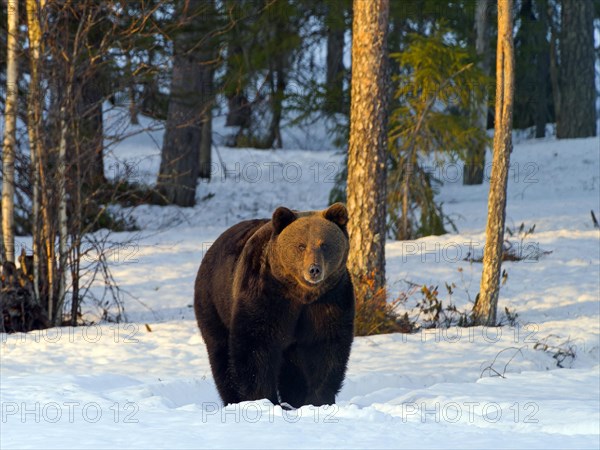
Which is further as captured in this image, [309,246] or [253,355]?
[253,355]

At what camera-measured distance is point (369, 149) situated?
10.8 metres

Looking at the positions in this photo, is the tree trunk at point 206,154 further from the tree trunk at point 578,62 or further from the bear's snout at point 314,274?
the bear's snout at point 314,274

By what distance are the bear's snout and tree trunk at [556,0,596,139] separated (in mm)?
20750

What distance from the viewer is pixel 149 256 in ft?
49.9

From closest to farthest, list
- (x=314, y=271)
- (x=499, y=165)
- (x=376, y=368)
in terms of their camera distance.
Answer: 1. (x=314, y=271)
2. (x=376, y=368)
3. (x=499, y=165)

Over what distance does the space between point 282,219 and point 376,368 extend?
293 cm

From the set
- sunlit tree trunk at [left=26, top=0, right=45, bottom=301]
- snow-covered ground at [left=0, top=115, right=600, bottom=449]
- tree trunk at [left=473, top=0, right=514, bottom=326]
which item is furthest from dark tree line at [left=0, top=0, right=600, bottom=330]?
tree trunk at [left=473, top=0, right=514, bottom=326]

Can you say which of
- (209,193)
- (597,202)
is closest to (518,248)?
(597,202)

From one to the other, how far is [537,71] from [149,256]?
62.6 ft

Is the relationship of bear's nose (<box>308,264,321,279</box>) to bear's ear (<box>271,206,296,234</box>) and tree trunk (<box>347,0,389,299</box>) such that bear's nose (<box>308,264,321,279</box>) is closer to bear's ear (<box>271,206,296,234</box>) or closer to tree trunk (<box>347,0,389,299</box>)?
bear's ear (<box>271,206,296,234</box>)

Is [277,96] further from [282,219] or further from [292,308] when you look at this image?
[292,308]

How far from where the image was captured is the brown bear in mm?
6047

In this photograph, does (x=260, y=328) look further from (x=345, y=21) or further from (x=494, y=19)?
(x=494, y=19)

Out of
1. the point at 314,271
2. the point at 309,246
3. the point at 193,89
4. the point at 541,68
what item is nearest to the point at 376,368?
the point at 309,246
